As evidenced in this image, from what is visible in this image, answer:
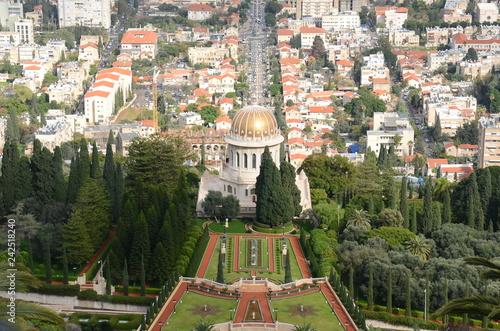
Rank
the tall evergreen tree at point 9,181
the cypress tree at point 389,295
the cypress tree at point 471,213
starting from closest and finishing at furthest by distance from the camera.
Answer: the cypress tree at point 389,295, the cypress tree at point 471,213, the tall evergreen tree at point 9,181

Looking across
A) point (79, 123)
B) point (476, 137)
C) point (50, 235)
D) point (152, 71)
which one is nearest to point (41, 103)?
point (79, 123)

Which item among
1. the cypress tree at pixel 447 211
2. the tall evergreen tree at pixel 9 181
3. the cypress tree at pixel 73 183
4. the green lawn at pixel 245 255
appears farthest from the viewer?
the tall evergreen tree at pixel 9 181

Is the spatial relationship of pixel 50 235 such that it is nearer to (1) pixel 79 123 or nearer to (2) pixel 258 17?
(1) pixel 79 123

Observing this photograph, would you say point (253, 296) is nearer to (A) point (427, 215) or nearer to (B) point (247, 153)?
(A) point (427, 215)

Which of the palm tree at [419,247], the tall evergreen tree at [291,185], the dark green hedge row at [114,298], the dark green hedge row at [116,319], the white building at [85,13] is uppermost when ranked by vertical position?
the white building at [85,13]

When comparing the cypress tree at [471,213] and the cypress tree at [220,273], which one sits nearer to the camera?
the cypress tree at [220,273]

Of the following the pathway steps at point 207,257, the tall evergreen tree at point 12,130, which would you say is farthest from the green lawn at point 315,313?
the tall evergreen tree at point 12,130

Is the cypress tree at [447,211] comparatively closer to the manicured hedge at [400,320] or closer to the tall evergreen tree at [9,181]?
the manicured hedge at [400,320]
